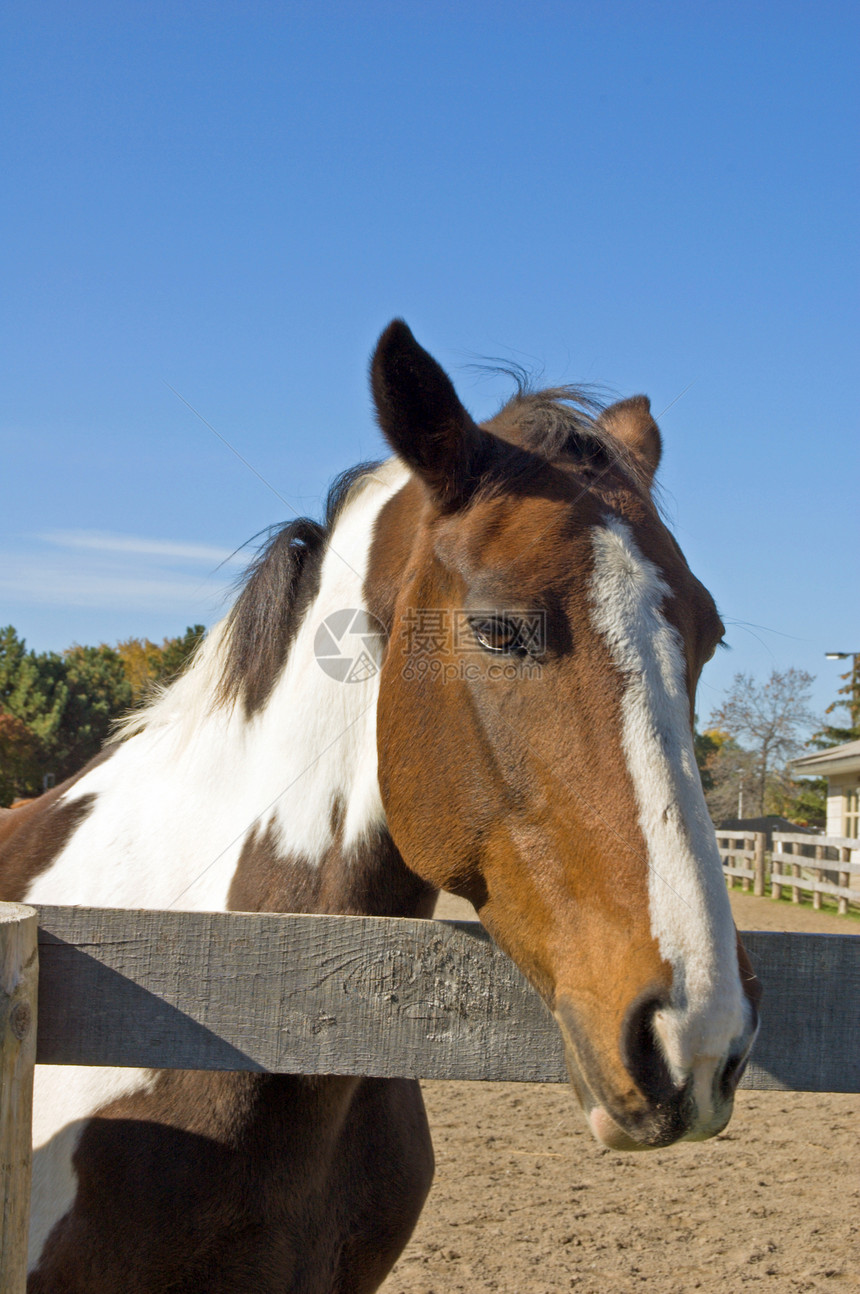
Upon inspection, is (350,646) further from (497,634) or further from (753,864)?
(753,864)

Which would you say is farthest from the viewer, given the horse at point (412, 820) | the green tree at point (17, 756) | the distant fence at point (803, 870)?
the green tree at point (17, 756)

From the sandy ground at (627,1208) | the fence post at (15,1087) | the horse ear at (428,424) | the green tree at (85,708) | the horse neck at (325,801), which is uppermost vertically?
the green tree at (85,708)

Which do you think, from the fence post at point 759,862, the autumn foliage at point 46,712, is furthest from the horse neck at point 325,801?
the autumn foliage at point 46,712

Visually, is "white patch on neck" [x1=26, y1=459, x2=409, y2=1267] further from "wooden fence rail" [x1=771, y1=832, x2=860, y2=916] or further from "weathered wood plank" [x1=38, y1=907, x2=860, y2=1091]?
"wooden fence rail" [x1=771, y1=832, x2=860, y2=916]

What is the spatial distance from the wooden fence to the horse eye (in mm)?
515

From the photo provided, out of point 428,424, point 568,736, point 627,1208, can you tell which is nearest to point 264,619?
point 428,424

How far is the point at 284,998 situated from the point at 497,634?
0.75 meters

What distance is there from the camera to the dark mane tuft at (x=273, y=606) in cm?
230

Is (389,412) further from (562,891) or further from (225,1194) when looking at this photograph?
(225,1194)

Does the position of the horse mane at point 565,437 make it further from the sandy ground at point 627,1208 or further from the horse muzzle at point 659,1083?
the sandy ground at point 627,1208

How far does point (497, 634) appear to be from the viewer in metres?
1.73

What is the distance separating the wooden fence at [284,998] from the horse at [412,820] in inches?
5.3

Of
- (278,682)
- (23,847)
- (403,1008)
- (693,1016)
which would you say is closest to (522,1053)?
(403,1008)

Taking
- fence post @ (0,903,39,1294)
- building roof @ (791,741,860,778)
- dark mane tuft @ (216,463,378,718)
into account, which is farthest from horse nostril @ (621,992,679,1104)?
building roof @ (791,741,860,778)
